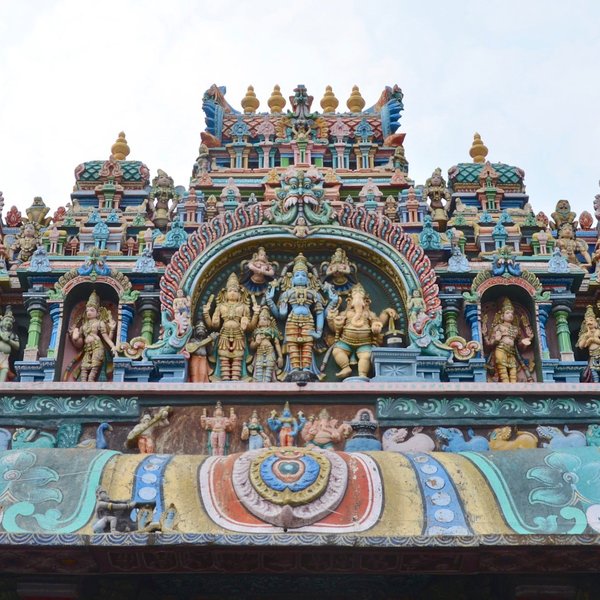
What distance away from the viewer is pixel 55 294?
17062 millimetres

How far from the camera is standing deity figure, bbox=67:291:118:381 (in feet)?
54.2

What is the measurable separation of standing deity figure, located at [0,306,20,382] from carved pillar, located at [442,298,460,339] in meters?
6.21

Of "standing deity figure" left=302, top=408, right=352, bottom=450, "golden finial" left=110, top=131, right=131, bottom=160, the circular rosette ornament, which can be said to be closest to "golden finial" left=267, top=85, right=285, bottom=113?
"golden finial" left=110, top=131, right=131, bottom=160

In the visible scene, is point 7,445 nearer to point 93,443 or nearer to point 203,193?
point 93,443

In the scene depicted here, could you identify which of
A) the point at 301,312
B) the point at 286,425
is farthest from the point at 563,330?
the point at 286,425

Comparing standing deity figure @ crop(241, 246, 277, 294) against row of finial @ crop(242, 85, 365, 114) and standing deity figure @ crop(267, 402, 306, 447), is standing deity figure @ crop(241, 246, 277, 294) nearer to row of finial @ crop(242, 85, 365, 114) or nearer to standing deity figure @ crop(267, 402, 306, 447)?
standing deity figure @ crop(267, 402, 306, 447)

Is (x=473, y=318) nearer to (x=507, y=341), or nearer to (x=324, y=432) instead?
(x=507, y=341)

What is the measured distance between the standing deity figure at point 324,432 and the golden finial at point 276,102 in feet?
26.8

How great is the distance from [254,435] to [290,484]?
2.70m

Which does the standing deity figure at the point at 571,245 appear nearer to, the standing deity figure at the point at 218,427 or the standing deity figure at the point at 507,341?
the standing deity figure at the point at 507,341

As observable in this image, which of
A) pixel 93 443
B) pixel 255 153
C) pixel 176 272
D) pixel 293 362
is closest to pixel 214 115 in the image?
pixel 255 153

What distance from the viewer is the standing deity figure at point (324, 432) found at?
15.3 metres

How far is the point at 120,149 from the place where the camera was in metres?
21.0
